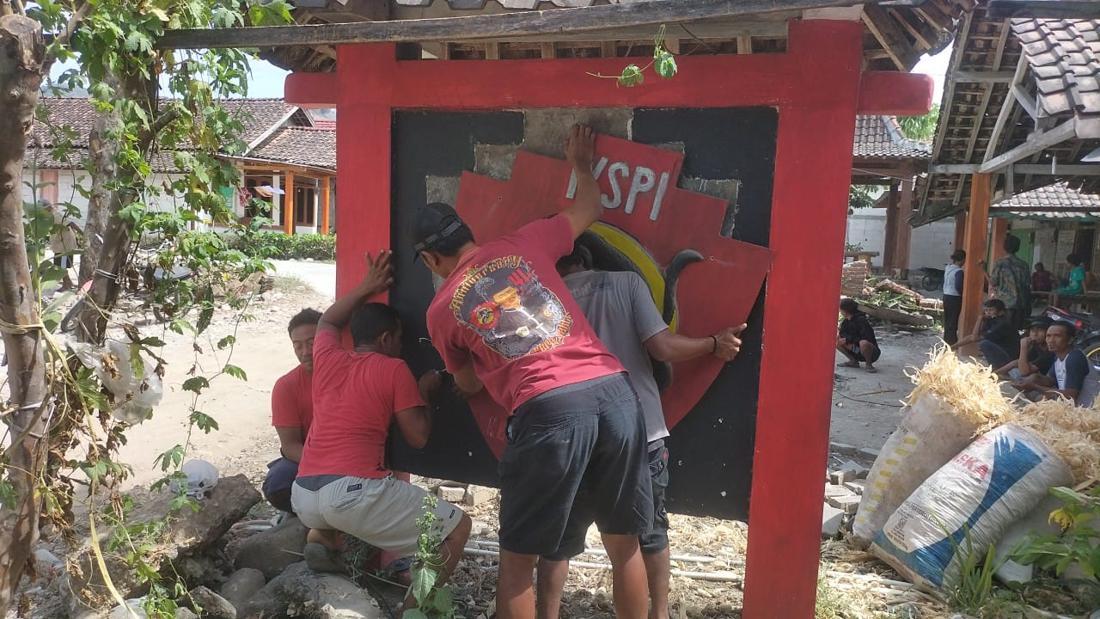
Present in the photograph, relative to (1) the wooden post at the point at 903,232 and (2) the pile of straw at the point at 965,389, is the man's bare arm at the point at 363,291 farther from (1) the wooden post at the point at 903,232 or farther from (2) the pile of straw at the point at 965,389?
(1) the wooden post at the point at 903,232

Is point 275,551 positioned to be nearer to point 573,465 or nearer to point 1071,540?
point 573,465

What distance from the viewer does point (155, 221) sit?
3090 millimetres

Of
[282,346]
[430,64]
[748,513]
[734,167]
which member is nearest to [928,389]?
[748,513]

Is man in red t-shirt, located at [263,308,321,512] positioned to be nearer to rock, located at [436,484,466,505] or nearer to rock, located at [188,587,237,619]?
rock, located at [188,587,237,619]

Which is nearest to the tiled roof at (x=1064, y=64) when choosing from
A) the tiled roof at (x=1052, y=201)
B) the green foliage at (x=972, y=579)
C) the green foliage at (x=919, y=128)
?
the green foliage at (x=972, y=579)

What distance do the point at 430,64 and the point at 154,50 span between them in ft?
3.84

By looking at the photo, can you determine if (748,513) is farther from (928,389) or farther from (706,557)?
(928,389)

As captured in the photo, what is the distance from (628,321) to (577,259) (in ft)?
1.37

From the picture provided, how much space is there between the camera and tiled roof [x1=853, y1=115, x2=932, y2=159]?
704 inches

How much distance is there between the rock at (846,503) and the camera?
5.47 meters

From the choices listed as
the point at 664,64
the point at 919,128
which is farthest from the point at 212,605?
the point at 919,128

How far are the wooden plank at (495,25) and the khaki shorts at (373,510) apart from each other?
1845mm

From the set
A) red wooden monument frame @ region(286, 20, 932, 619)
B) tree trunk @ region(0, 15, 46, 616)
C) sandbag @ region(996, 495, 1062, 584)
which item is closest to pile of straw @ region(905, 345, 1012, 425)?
sandbag @ region(996, 495, 1062, 584)

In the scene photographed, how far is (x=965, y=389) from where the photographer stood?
476cm
